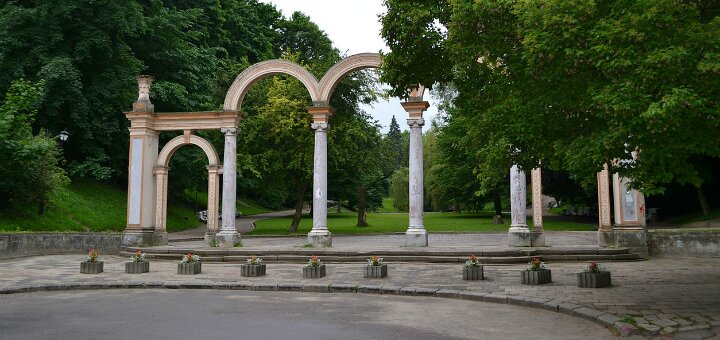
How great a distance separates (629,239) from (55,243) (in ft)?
66.7

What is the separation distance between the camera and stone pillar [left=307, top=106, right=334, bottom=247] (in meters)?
19.2

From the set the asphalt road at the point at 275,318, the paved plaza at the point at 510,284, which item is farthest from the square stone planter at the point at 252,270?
the asphalt road at the point at 275,318

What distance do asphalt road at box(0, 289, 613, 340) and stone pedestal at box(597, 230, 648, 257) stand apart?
9949mm

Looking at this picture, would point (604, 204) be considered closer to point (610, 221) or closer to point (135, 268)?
point (610, 221)

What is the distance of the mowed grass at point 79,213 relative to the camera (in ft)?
76.2

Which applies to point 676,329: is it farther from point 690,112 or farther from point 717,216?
point 717,216

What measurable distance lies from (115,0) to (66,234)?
1299cm

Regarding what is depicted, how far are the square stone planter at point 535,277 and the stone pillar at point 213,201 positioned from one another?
1395 cm

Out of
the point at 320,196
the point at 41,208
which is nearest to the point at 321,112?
the point at 320,196

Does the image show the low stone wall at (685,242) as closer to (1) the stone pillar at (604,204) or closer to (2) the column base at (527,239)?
(1) the stone pillar at (604,204)

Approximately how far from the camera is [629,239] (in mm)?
17375

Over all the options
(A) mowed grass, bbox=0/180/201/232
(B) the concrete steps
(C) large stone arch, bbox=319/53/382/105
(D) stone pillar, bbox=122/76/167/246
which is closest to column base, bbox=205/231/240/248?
(B) the concrete steps

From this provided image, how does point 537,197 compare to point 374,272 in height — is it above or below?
above

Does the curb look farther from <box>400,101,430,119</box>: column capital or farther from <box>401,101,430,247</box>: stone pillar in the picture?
<box>400,101,430,119</box>: column capital
